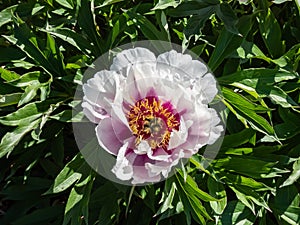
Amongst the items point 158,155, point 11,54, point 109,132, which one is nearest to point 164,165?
point 158,155

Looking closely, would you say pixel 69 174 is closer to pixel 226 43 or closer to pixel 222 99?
pixel 222 99

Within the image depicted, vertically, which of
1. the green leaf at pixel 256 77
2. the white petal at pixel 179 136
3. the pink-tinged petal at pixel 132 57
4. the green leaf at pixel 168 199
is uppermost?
the pink-tinged petal at pixel 132 57

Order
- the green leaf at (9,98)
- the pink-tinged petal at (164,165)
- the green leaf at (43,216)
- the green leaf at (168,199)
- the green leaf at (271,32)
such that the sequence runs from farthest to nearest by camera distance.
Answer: the green leaf at (43,216)
the green leaf at (271,32)
the green leaf at (9,98)
the green leaf at (168,199)
the pink-tinged petal at (164,165)

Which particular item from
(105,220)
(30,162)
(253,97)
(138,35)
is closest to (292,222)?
(253,97)

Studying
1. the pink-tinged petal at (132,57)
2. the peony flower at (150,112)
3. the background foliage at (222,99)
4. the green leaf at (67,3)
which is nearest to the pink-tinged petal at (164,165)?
the peony flower at (150,112)

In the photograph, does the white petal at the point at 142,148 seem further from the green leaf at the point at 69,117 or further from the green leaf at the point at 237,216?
the green leaf at the point at 237,216

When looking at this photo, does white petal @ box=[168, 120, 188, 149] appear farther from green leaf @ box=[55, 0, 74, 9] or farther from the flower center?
green leaf @ box=[55, 0, 74, 9]

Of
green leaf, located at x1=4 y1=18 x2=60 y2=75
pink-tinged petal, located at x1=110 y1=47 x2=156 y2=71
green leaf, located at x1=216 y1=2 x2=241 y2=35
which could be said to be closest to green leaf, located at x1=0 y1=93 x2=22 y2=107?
green leaf, located at x1=4 y1=18 x2=60 y2=75

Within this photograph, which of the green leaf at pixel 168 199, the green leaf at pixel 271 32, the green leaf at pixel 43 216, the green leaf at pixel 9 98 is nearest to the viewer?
the green leaf at pixel 168 199
